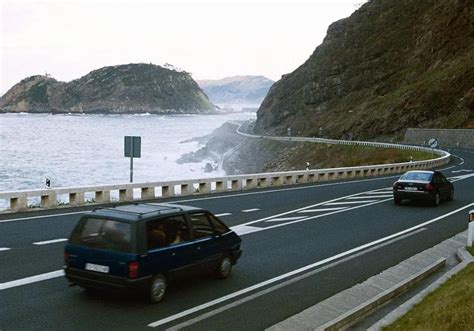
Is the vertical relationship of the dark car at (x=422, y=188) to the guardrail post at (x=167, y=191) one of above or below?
above

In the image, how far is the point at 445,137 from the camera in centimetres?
8150

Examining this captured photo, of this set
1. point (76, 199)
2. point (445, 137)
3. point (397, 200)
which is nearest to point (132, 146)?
point (76, 199)

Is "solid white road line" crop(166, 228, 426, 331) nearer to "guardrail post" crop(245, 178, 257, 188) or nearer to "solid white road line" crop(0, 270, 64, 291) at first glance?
"solid white road line" crop(0, 270, 64, 291)

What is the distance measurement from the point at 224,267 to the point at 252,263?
162cm

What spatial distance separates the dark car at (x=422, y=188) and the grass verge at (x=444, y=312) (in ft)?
46.6

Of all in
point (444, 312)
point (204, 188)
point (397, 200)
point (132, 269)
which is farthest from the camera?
point (204, 188)

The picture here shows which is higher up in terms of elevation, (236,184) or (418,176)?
(418,176)

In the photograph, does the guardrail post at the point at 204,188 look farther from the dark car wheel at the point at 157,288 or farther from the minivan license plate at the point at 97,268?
the minivan license plate at the point at 97,268

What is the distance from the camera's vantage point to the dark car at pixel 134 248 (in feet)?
28.2

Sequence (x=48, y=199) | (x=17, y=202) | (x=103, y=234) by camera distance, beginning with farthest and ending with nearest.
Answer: (x=48, y=199)
(x=17, y=202)
(x=103, y=234)

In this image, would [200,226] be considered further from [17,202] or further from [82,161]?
[82,161]

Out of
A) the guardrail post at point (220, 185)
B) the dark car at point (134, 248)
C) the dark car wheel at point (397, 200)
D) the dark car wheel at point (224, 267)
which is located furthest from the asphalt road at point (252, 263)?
the guardrail post at point (220, 185)

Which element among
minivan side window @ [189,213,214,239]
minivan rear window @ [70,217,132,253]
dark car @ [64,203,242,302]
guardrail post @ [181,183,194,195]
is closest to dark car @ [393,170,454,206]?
guardrail post @ [181,183,194,195]

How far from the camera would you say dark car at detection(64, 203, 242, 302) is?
28.2 ft
